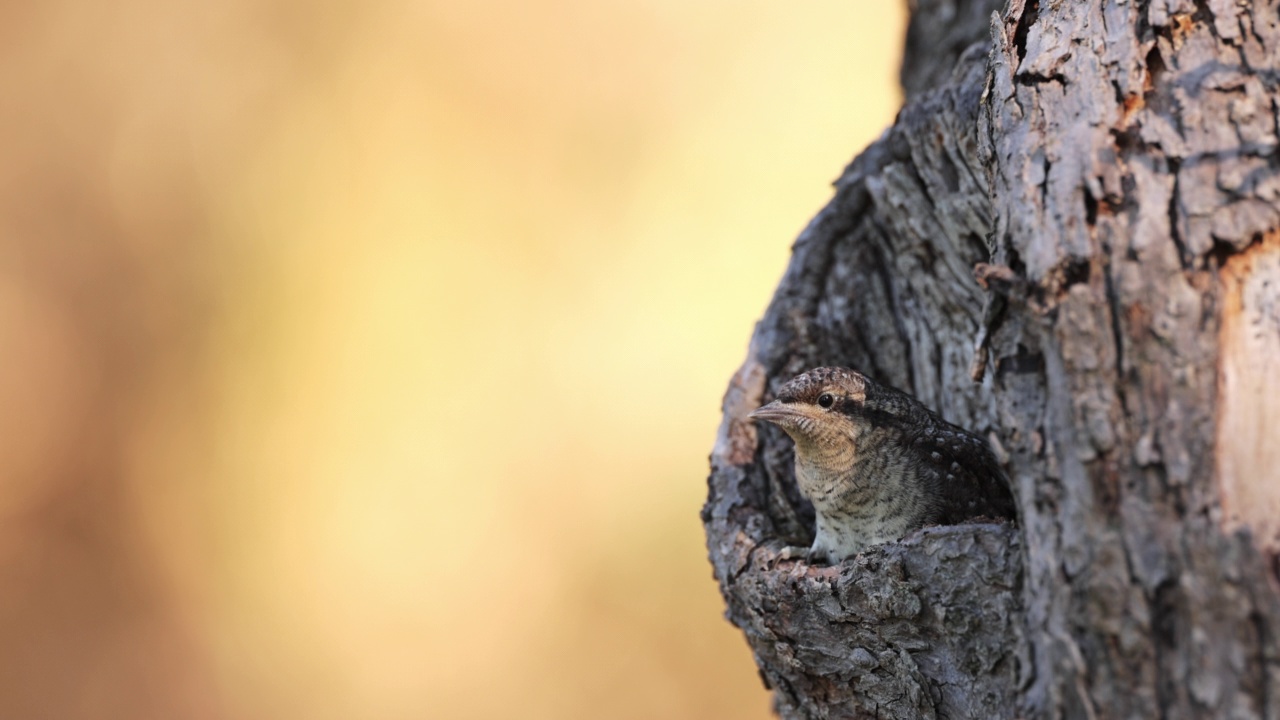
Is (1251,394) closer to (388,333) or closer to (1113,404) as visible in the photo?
(1113,404)

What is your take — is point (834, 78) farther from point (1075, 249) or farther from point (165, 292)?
point (1075, 249)

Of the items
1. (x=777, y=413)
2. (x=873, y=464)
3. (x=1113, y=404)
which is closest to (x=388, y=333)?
(x=777, y=413)

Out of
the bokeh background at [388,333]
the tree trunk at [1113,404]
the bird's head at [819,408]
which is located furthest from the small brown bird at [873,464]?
the bokeh background at [388,333]

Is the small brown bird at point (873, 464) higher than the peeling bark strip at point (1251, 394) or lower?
lower

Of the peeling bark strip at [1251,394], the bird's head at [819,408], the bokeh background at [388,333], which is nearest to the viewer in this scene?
the peeling bark strip at [1251,394]

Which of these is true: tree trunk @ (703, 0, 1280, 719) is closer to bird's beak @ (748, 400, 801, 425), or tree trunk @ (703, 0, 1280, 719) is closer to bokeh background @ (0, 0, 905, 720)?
bird's beak @ (748, 400, 801, 425)

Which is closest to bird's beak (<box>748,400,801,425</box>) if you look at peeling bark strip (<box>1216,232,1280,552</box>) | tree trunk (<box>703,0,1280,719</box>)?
tree trunk (<box>703,0,1280,719</box>)

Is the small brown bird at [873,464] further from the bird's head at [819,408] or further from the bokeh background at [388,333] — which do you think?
the bokeh background at [388,333]

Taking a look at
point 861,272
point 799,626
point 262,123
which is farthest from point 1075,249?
point 262,123

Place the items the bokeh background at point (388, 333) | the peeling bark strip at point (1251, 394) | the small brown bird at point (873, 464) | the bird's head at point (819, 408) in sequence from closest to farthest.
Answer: the peeling bark strip at point (1251, 394), the small brown bird at point (873, 464), the bird's head at point (819, 408), the bokeh background at point (388, 333)
